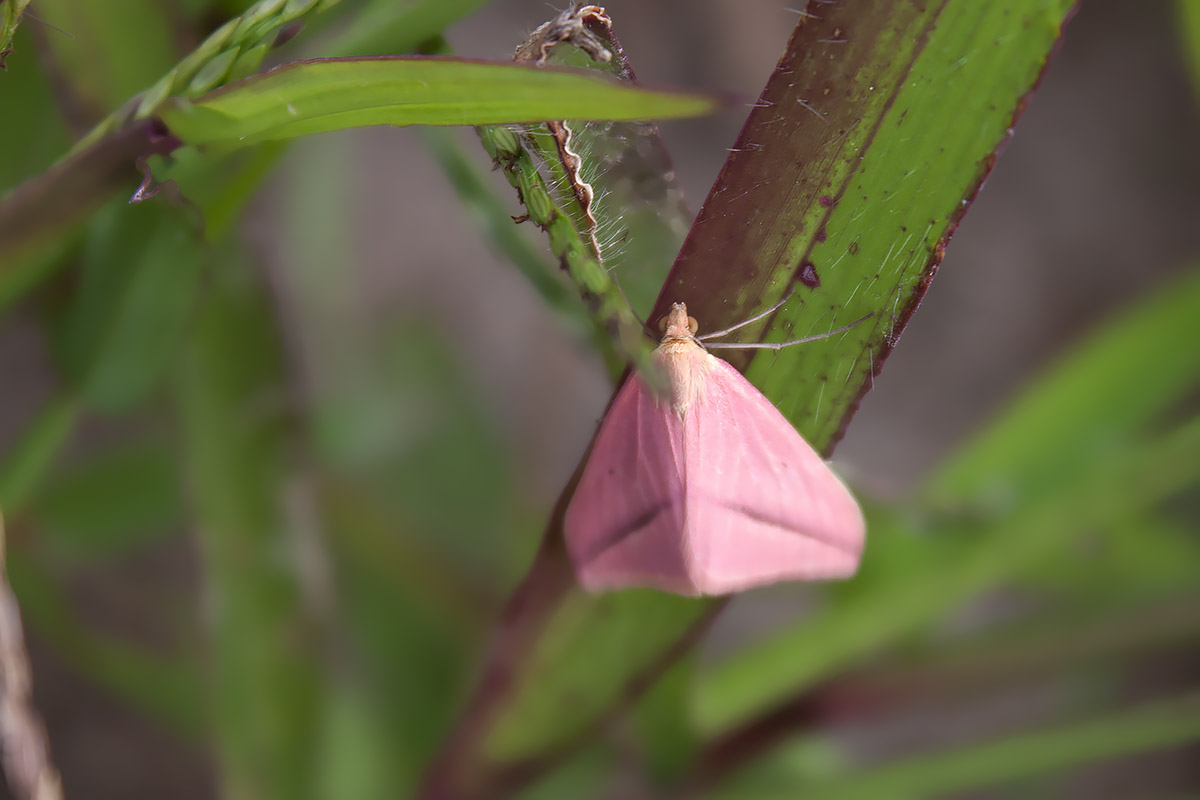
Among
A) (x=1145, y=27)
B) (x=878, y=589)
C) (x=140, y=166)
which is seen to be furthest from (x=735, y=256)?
(x=1145, y=27)

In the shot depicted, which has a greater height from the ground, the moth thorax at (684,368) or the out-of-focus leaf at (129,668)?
the moth thorax at (684,368)

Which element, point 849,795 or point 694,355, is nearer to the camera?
point 694,355

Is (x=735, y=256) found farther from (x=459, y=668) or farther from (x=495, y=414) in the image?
(x=495, y=414)

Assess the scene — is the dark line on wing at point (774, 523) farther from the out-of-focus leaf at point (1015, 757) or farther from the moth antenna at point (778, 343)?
the out-of-focus leaf at point (1015, 757)

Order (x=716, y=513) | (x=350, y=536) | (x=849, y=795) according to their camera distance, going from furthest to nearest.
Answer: (x=350, y=536) < (x=849, y=795) < (x=716, y=513)

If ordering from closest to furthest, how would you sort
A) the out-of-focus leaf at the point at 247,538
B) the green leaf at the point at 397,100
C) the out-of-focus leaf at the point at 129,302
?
the green leaf at the point at 397,100, the out-of-focus leaf at the point at 129,302, the out-of-focus leaf at the point at 247,538

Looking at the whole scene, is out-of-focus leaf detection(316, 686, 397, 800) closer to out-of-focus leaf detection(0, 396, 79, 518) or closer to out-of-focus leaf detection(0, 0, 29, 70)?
out-of-focus leaf detection(0, 396, 79, 518)

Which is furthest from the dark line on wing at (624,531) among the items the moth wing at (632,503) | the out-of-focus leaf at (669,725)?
the out-of-focus leaf at (669,725)

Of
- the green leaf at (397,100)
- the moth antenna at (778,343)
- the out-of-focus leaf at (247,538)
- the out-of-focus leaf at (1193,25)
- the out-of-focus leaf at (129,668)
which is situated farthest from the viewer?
the out-of-focus leaf at (129,668)
